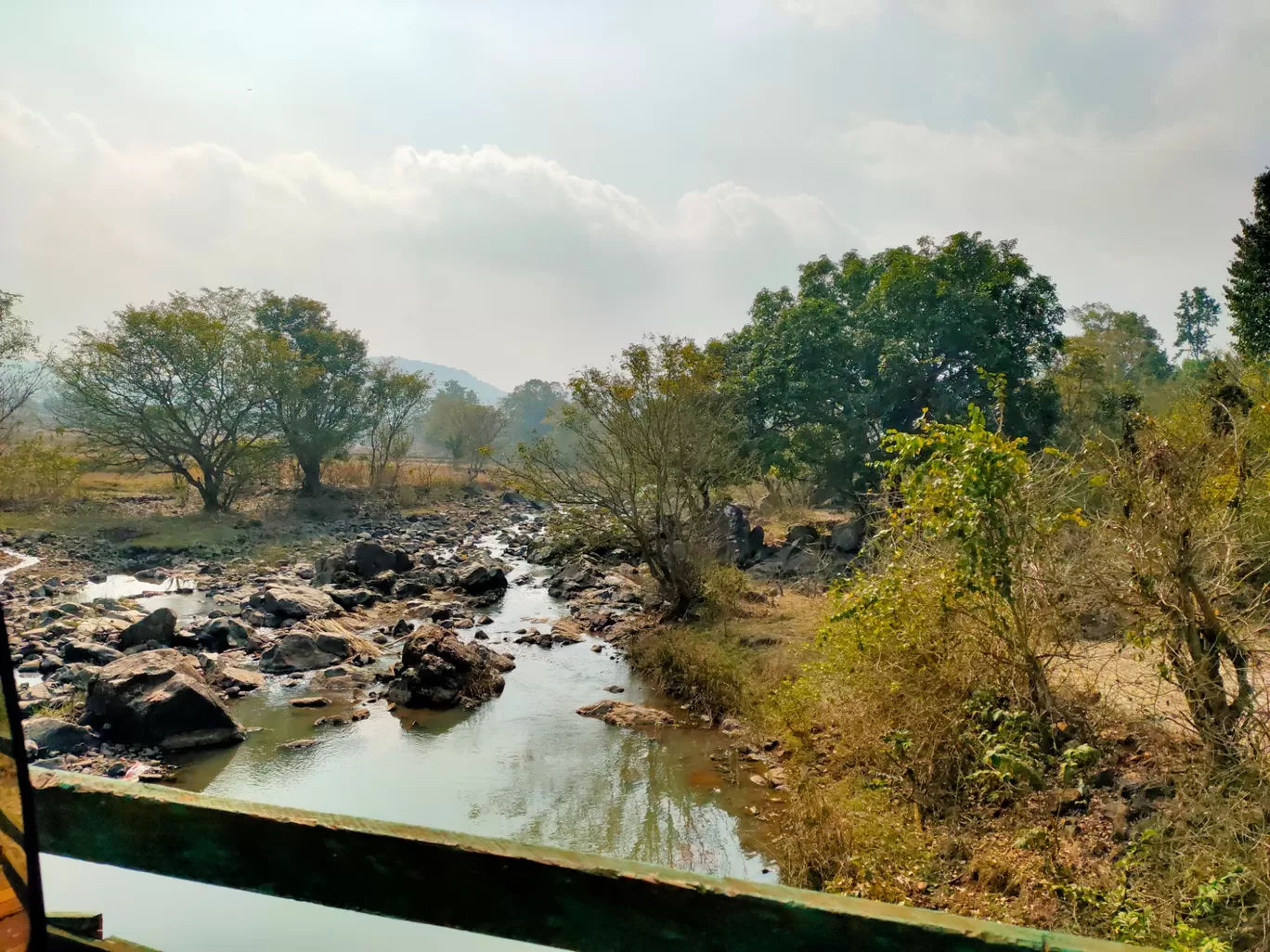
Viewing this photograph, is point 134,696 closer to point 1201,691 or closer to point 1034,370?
point 1201,691

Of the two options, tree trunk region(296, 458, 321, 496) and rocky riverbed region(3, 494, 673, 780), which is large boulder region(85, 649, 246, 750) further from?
tree trunk region(296, 458, 321, 496)

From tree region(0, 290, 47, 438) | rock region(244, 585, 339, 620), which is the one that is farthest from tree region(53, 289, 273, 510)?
rock region(244, 585, 339, 620)

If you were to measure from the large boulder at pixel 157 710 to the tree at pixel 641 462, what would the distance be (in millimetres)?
7683

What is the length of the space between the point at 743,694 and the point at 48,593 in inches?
627

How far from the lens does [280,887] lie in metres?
1.40

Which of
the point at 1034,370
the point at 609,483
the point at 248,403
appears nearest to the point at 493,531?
the point at 248,403

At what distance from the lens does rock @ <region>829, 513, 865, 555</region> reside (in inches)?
850

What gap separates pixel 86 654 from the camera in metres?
12.6

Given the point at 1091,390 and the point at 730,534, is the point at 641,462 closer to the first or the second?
the point at 730,534

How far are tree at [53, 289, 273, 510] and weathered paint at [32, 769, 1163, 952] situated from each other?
32838 mm

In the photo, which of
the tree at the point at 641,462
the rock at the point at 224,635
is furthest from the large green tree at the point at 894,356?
the rock at the point at 224,635

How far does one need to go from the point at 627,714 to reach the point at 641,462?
240 inches

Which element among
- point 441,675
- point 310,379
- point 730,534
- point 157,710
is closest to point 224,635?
point 157,710

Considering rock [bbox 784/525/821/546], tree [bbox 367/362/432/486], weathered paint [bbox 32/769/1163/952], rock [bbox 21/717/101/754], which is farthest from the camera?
tree [bbox 367/362/432/486]
